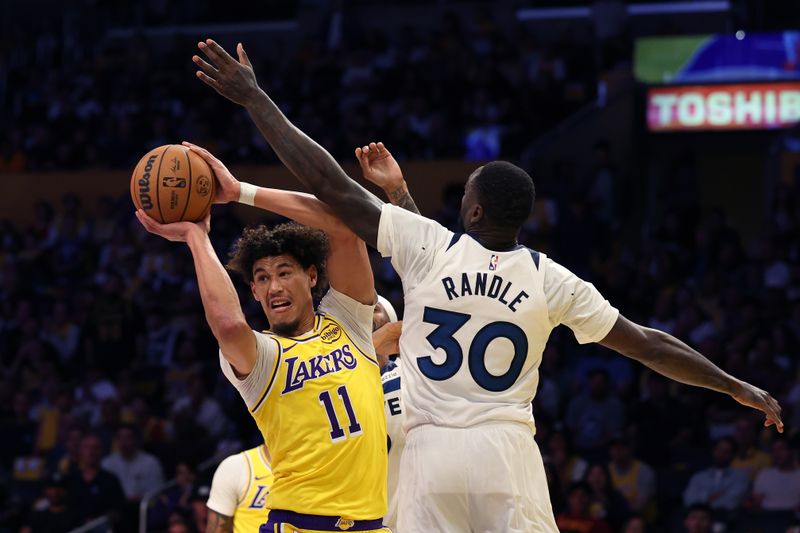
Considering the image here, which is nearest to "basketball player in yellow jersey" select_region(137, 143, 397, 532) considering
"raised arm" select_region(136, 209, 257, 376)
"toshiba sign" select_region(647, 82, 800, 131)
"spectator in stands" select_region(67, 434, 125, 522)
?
"raised arm" select_region(136, 209, 257, 376)

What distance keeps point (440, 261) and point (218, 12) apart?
18.4m

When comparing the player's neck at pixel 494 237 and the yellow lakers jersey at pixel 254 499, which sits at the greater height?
the player's neck at pixel 494 237

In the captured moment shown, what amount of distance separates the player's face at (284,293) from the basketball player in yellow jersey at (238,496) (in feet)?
6.11

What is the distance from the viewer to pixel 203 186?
5488mm

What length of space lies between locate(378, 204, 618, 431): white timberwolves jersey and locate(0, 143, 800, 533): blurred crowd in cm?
560

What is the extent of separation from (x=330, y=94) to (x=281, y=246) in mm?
12945

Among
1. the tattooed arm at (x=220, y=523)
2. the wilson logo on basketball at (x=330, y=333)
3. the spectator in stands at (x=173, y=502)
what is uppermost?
the wilson logo on basketball at (x=330, y=333)

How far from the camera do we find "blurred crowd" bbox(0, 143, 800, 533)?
36.1 feet

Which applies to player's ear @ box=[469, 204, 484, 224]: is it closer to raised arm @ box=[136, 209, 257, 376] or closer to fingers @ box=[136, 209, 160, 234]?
raised arm @ box=[136, 209, 257, 376]

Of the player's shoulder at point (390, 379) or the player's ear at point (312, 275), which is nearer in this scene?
the player's ear at point (312, 275)

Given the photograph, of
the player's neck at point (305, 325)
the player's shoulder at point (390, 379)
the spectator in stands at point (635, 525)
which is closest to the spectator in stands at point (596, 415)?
the spectator in stands at point (635, 525)

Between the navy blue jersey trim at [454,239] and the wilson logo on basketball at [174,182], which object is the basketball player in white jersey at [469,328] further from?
the wilson logo on basketball at [174,182]

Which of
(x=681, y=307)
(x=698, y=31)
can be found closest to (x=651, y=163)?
(x=698, y=31)

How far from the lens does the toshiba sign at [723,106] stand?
Answer: 16.6m
